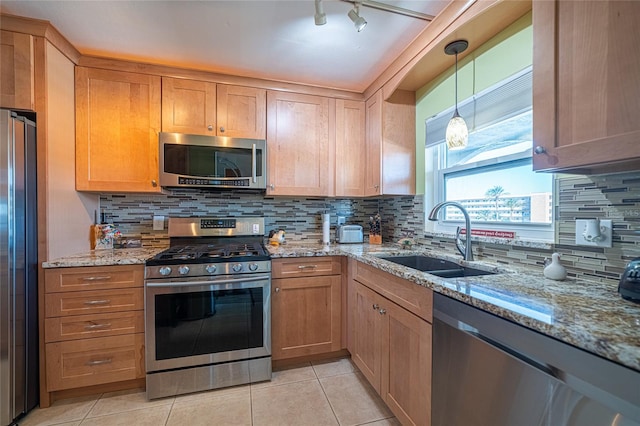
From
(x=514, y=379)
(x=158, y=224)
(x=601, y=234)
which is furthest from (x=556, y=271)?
(x=158, y=224)

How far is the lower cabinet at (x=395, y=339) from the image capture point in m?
1.23

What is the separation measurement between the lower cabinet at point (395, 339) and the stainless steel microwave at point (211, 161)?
3.52ft

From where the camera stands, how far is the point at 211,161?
6.95ft

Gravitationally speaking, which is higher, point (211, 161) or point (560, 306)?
point (211, 161)

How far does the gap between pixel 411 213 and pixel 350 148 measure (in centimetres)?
78

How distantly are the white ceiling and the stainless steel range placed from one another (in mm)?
1391

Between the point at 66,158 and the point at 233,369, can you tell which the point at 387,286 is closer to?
the point at 233,369

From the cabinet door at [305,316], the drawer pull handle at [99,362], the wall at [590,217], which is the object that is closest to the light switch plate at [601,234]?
the wall at [590,217]

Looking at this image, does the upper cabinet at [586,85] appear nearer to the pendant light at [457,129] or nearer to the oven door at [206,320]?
the pendant light at [457,129]

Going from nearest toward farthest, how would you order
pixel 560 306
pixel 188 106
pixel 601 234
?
pixel 560 306 → pixel 601 234 → pixel 188 106

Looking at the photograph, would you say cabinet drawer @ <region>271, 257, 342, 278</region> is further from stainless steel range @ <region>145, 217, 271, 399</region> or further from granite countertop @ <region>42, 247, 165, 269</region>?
granite countertop @ <region>42, 247, 165, 269</region>

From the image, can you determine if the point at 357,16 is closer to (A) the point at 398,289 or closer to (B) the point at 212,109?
(B) the point at 212,109

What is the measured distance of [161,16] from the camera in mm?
1572

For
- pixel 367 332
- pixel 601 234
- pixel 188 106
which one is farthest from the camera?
pixel 188 106
